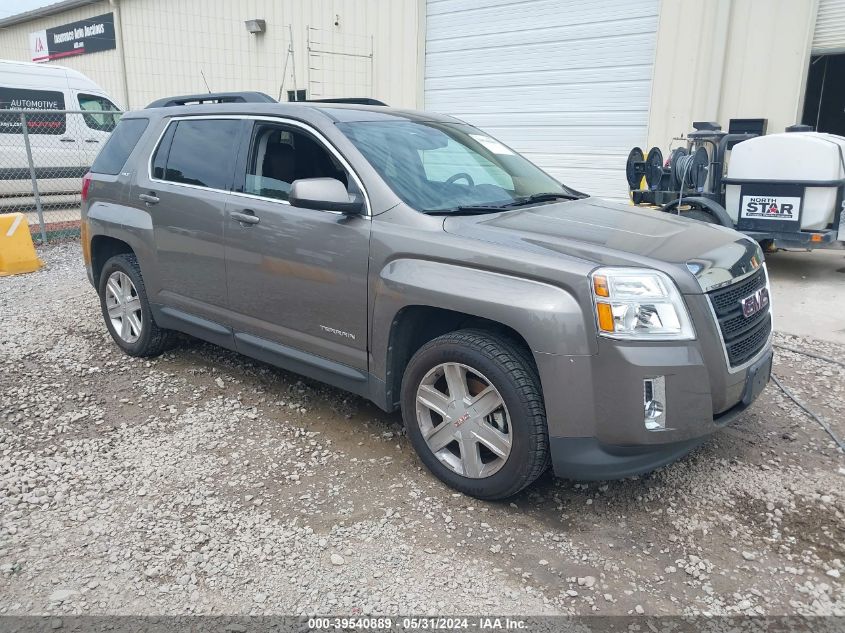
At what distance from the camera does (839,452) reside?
12.2ft

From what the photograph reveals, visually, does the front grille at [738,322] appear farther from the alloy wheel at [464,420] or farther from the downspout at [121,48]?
the downspout at [121,48]

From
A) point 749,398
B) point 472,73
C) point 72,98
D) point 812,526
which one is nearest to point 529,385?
point 749,398

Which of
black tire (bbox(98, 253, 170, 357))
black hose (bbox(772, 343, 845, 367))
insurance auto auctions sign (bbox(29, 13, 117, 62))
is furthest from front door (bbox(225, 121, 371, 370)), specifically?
insurance auto auctions sign (bbox(29, 13, 117, 62))

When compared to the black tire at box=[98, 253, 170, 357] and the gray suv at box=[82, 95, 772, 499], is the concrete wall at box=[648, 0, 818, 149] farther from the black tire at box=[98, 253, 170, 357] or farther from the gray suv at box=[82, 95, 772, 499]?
the black tire at box=[98, 253, 170, 357]

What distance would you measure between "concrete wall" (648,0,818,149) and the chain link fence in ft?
28.4

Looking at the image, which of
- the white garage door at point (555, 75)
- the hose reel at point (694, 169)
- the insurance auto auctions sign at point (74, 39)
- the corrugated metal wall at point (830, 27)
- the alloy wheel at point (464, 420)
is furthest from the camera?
the insurance auto auctions sign at point (74, 39)

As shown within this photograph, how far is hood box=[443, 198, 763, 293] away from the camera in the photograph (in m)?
2.90

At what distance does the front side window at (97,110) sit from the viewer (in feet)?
41.3

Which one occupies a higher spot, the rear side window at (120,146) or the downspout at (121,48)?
the downspout at (121,48)

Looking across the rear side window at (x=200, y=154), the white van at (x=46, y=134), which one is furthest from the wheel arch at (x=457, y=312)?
the white van at (x=46, y=134)

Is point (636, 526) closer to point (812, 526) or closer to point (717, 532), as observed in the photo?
point (717, 532)

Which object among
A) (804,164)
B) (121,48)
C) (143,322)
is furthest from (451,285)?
(121,48)

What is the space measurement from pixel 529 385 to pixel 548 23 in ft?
31.0

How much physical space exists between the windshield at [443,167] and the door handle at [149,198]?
1638mm
